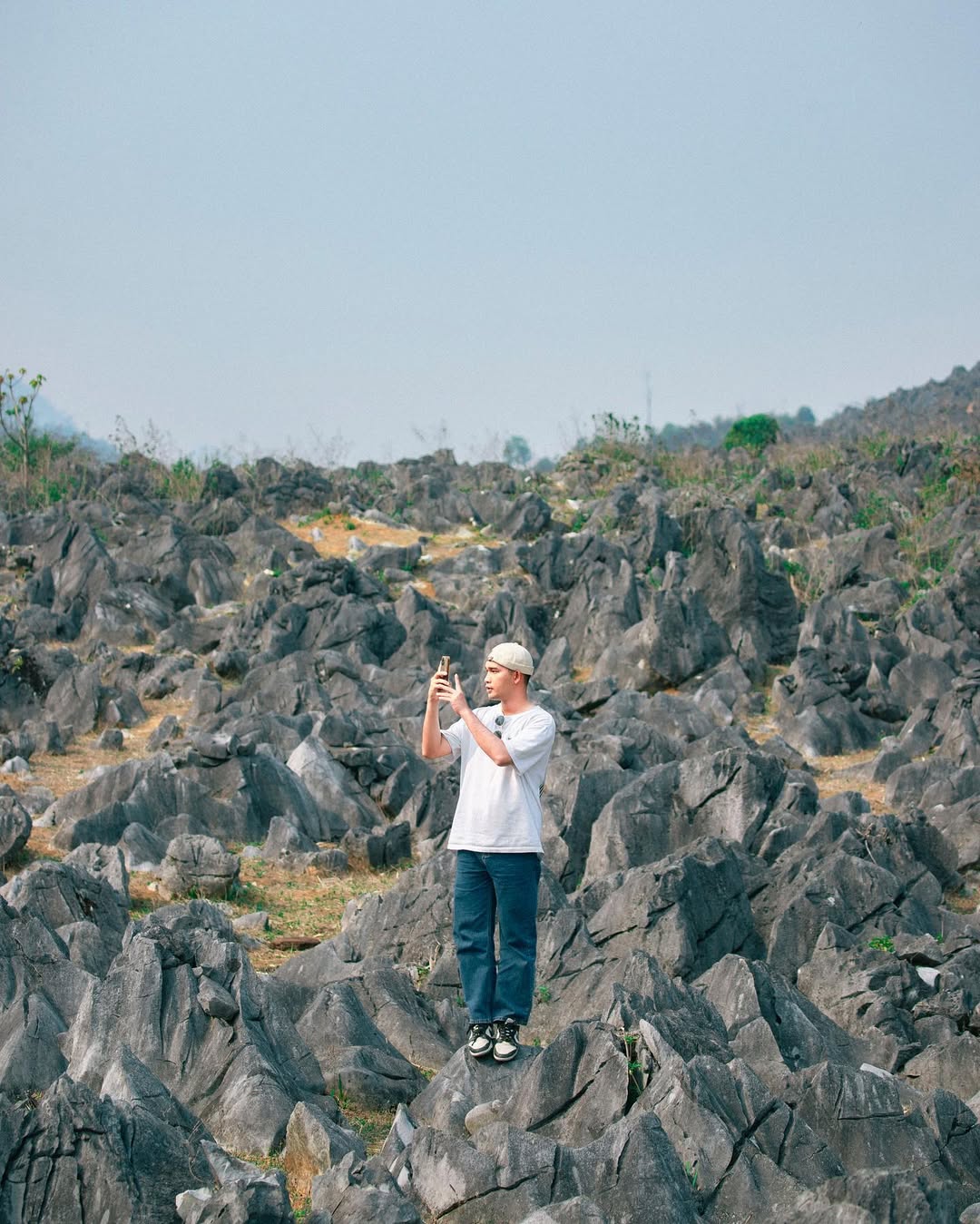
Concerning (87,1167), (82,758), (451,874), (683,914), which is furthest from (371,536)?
(87,1167)

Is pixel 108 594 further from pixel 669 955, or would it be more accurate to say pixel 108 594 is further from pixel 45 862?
pixel 669 955

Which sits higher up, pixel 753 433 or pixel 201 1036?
pixel 753 433

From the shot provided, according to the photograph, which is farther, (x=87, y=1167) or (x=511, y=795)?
(x=511, y=795)

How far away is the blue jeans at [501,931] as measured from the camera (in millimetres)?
5652

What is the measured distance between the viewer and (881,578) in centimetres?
2208

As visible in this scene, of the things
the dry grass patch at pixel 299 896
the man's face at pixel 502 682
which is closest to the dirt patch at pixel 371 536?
the dry grass patch at pixel 299 896

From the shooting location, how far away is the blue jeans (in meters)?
5.65

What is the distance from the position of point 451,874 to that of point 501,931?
351cm

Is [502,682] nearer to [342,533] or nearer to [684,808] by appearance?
[684,808]

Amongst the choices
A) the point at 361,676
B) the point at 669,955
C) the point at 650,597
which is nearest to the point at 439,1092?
the point at 669,955

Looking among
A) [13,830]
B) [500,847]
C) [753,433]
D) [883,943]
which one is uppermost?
[753,433]

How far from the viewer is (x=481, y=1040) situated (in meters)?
5.74

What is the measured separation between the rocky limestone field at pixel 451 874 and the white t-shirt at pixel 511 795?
2.54ft

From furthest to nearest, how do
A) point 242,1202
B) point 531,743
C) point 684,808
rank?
point 684,808 < point 531,743 < point 242,1202
